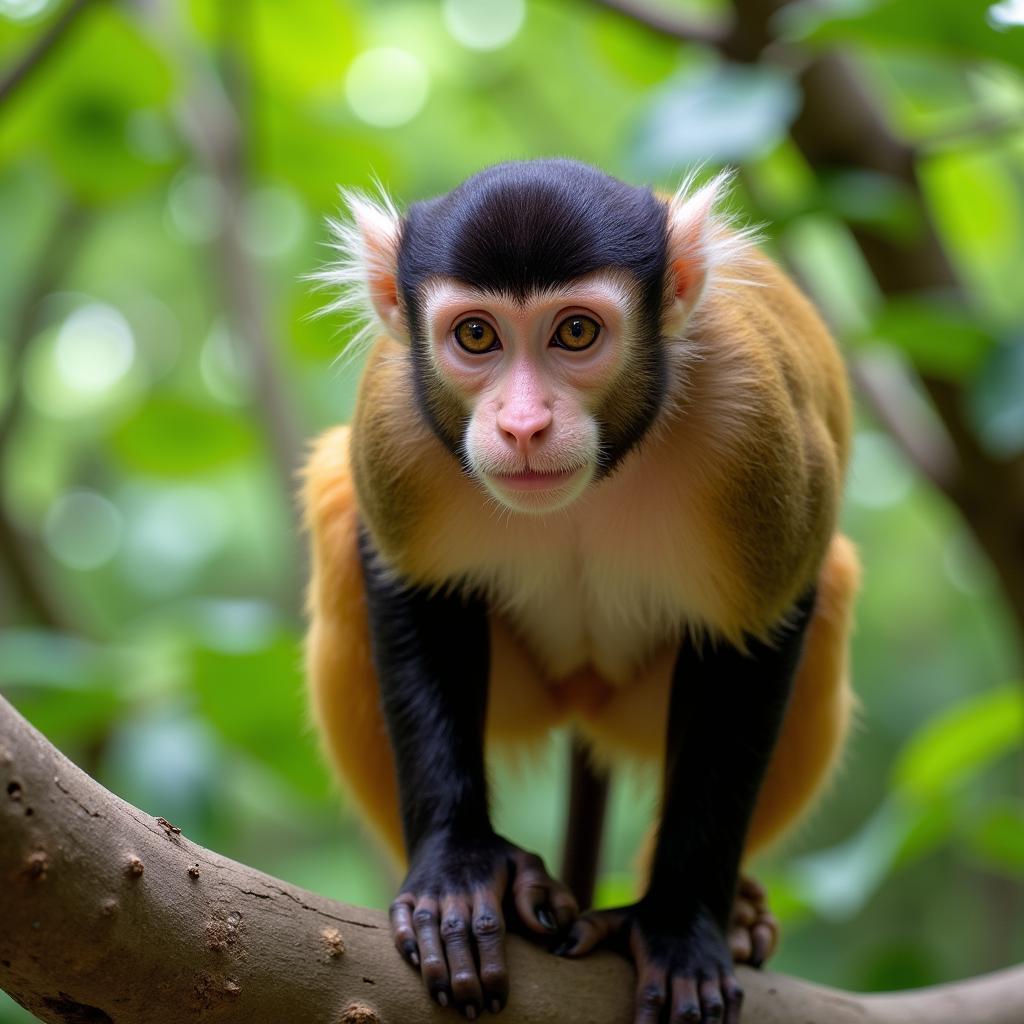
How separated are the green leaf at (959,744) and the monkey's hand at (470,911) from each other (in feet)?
8.07

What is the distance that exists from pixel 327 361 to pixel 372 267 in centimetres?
412

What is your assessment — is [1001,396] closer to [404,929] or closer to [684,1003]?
[684,1003]

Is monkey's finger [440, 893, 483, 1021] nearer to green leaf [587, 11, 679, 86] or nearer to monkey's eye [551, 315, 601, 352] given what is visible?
monkey's eye [551, 315, 601, 352]

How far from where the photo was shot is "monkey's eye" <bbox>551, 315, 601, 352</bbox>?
120 inches

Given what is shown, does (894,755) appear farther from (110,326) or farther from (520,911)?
(520,911)

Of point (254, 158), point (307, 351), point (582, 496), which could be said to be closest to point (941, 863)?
point (307, 351)

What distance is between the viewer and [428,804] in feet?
11.0

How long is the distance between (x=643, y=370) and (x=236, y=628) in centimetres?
316

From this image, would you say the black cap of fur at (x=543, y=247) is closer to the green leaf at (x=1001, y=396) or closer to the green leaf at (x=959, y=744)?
the green leaf at (x=1001, y=396)

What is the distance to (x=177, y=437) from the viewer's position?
7.44 meters

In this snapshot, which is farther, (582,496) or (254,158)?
(254,158)

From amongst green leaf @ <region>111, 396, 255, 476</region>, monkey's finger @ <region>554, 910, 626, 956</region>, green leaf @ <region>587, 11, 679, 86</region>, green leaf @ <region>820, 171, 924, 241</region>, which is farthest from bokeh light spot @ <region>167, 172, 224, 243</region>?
monkey's finger @ <region>554, 910, 626, 956</region>

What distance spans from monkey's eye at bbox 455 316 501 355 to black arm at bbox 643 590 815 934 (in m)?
1.02

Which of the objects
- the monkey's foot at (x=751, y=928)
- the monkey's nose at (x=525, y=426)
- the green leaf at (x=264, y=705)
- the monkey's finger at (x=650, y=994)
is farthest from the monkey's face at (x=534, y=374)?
the green leaf at (x=264, y=705)
